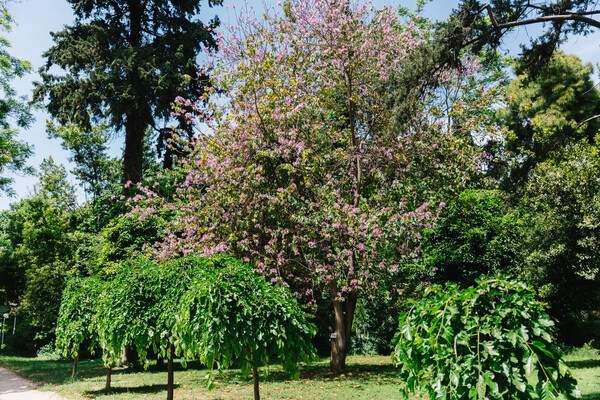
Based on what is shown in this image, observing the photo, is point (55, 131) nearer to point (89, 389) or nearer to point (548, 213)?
point (89, 389)

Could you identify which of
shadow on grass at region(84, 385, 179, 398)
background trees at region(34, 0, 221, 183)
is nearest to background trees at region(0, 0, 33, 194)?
background trees at region(34, 0, 221, 183)

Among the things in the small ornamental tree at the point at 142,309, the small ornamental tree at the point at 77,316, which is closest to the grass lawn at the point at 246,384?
the small ornamental tree at the point at 77,316

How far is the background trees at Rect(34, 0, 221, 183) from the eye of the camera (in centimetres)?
1614

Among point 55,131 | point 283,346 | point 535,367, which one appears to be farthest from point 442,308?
point 55,131

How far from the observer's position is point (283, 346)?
5.11 m

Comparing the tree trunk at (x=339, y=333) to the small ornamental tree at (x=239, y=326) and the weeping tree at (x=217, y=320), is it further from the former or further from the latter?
the small ornamental tree at (x=239, y=326)

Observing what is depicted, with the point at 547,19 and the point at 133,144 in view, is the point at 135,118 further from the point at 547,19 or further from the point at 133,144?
the point at 547,19

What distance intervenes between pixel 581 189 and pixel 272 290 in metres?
12.0

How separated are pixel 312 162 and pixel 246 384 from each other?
6119 mm

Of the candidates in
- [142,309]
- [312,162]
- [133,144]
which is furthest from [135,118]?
[142,309]

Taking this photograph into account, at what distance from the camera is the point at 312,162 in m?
12.1

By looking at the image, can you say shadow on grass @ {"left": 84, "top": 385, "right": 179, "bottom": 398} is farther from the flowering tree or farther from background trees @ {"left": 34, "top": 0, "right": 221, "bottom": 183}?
background trees @ {"left": 34, "top": 0, "right": 221, "bottom": 183}

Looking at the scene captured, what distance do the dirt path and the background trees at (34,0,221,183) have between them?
7.68 meters

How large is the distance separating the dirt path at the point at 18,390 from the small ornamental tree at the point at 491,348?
898cm
